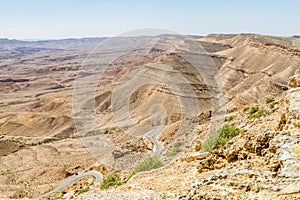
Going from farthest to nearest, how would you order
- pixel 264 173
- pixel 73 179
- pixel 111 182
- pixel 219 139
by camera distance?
pixel 73 179 → pixel 111 182 → pixel 219 139 → pixel 264 173

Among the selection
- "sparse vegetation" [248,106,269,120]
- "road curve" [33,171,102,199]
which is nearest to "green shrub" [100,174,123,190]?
"road curve" [33,171,102,199]

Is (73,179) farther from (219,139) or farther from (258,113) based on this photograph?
(258,113)

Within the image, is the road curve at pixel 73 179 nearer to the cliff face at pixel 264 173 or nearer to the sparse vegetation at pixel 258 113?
the sparse vegetation at pixel 258 113

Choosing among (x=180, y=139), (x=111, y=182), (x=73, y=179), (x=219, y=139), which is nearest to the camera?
(x=219, y=139)

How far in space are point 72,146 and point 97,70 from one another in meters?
105

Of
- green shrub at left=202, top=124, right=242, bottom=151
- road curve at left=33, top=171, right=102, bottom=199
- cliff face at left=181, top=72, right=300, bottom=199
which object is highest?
cliff face at left=181, top=72, right=300, bottom=199

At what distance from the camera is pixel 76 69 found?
598 ft

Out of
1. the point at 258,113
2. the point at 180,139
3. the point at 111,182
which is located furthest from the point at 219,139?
the point at 180,139

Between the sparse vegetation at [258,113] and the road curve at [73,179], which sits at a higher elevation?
the sparse vegetation at [258,113]

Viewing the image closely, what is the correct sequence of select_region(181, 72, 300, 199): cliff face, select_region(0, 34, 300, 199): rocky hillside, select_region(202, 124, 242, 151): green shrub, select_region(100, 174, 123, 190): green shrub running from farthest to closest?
1. select_region(100, 174, 123, 190): green shrub
2. select_region(202, 124, 242, 151): green shrub
3. select_region(0, 34, 300, 199): rocky hillside
4. select_region(181, 72, 300, 199): cliff face

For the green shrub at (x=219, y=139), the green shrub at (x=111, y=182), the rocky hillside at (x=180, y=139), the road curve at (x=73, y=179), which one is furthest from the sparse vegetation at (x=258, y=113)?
the road curve at (x=73, y=179)

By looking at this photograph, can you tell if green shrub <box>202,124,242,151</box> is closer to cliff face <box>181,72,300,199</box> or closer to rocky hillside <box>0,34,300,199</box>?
rocky hillside <box>0,34,300,199</box>

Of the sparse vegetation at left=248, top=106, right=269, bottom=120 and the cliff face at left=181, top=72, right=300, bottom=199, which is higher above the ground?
the cliff face at left=181, top=72, right=300, bottom=199

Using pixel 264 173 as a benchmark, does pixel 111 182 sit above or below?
below
